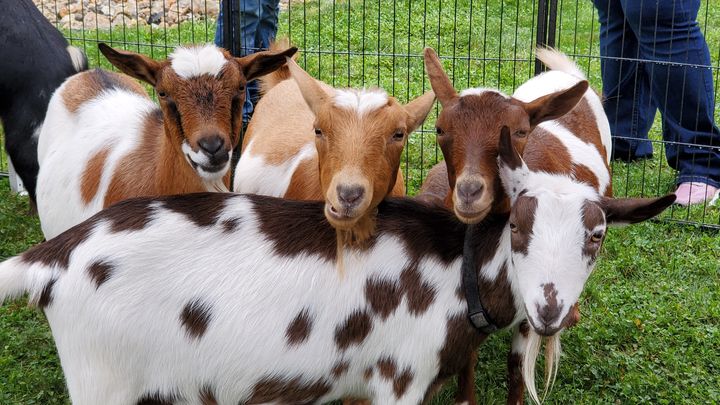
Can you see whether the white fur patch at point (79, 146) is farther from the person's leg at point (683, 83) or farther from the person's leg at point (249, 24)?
the person's leg at point (683, 83)

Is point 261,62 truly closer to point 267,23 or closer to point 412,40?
point 267,23

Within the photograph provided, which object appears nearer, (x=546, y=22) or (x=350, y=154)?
(x=350, y=154)

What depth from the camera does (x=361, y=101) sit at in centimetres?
373

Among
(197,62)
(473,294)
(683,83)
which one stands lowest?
(473,294)

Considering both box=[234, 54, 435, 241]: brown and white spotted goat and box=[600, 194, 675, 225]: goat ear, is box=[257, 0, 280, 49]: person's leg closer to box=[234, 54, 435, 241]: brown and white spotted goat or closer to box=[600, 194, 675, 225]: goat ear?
box=[234, 54, 435, 241]: brown and white spotted goat

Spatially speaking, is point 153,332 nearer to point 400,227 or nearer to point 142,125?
point 400,227

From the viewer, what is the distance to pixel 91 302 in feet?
10.6

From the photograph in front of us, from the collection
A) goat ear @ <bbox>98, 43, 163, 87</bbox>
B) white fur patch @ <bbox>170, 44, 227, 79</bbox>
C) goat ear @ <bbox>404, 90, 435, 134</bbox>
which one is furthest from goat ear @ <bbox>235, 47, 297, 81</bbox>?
goat ear @ <bbox>404, 90, 435, 134</bbox>

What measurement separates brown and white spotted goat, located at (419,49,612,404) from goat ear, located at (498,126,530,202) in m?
0.13

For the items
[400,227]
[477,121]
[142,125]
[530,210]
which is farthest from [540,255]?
[142,125]

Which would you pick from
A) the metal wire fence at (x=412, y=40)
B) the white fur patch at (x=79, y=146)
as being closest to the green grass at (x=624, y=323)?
the metal wire fence at (x=412, y=40)

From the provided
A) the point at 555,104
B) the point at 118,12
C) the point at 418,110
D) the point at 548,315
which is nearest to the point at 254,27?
the point at 418,110

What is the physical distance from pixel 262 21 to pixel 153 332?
3.92 m

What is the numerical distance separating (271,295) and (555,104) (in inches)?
58.8
